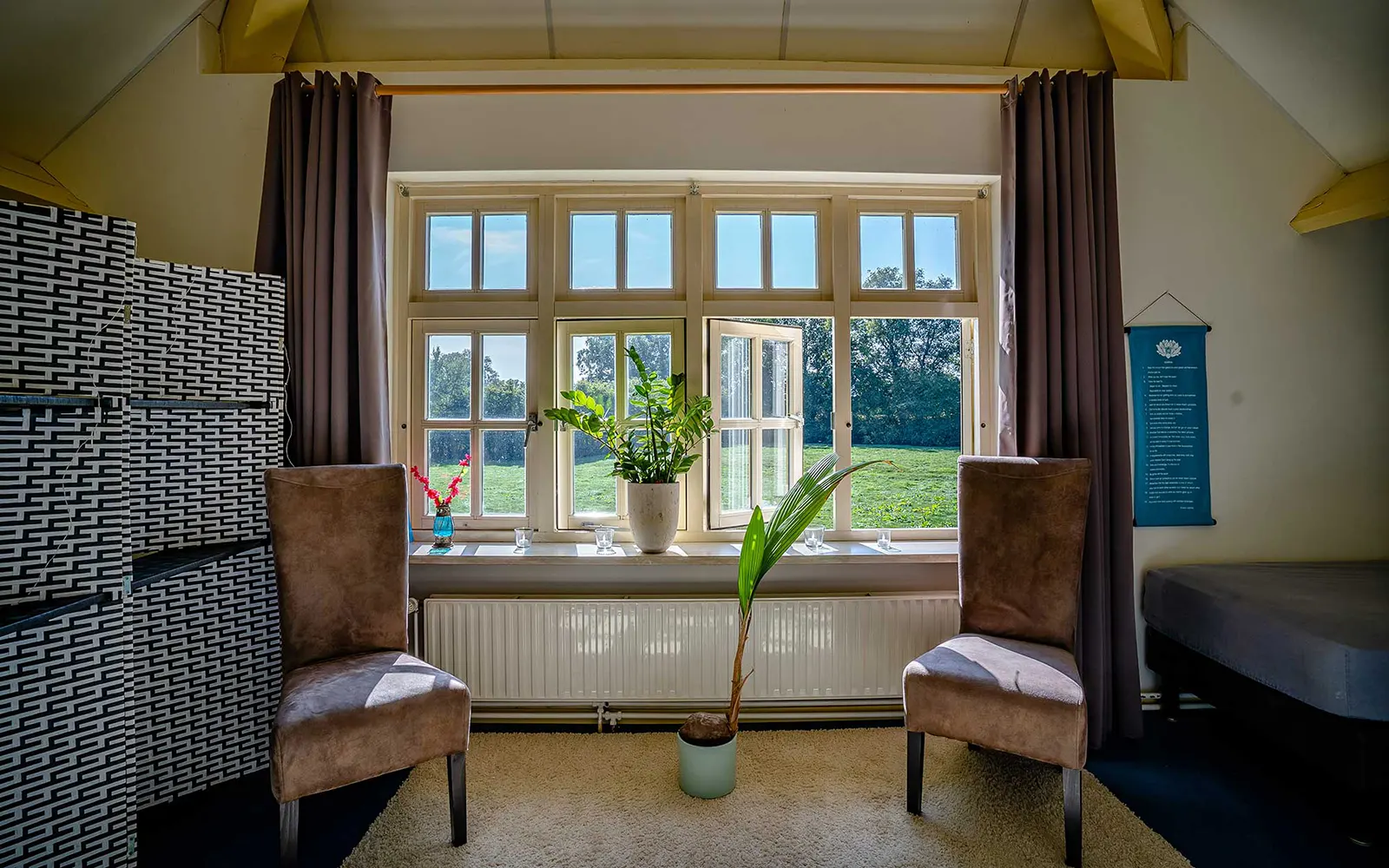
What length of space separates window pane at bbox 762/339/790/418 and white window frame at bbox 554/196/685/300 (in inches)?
18.1

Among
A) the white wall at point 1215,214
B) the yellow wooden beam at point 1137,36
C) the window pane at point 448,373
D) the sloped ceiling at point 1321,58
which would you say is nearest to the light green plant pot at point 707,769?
the window pane at point 448,373

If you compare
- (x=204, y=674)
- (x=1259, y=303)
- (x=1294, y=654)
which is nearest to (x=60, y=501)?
(x=204, y=674)

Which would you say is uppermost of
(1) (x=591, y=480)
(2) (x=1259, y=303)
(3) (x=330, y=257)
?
(3) (x=330, y=257)

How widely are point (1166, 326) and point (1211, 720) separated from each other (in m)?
1.57

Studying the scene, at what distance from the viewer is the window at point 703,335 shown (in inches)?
108

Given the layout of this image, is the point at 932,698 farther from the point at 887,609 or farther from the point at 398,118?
the point at 398,118

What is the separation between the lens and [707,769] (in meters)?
2.02

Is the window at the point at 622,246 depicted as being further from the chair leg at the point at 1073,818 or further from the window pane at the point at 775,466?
the chair leg at the point at 1073,818

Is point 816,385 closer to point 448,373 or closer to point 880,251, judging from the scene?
point 880,251

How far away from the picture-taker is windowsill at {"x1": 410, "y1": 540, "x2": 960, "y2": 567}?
2422 mm

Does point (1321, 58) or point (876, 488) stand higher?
point (1321, 58)

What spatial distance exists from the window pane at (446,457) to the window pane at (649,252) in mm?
988

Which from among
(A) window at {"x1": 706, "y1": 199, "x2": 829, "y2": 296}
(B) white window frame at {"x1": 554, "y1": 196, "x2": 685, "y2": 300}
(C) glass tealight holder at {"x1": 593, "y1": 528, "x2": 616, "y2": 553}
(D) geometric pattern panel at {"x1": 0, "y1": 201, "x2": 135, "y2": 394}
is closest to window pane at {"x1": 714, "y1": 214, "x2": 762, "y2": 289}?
(A) window at {"x1": 706, "y1": 199, "x2": 829, "y2": 296}

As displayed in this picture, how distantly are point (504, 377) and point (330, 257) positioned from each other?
774 mm
